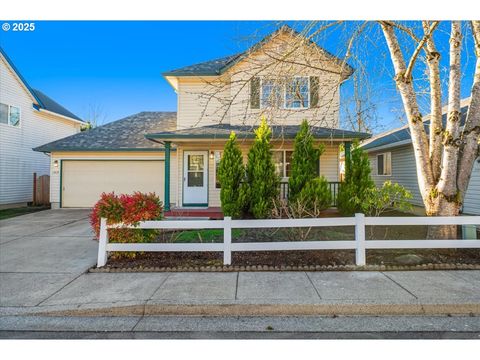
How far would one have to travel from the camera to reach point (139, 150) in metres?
12.6

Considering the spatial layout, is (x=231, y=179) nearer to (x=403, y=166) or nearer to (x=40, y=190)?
(x=403, y=166)

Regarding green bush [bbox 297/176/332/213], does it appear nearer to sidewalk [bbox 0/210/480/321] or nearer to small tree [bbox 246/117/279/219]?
small tree [bbox 246/117/279/219]

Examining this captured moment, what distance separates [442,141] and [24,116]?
1792cm

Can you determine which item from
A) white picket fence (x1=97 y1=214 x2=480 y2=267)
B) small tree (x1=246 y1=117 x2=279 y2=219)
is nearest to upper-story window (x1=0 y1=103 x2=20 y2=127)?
white picket fence (x1=97 y1=214 x2=480 y2=267)

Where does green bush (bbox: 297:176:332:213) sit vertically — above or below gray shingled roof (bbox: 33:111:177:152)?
below

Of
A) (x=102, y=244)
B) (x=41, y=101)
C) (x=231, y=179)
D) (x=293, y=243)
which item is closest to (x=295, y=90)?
(x=231, y=179)

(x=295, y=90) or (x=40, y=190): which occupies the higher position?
(x=295, y=90)

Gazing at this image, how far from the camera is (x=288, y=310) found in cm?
359

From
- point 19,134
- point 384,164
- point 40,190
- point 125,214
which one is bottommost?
point 125,214

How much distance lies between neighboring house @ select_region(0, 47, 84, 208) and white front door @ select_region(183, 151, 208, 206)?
917 centimetres

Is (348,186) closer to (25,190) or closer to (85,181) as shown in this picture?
(85,181)

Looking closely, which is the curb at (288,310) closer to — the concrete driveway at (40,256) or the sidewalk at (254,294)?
the sidewalk at (254,294)

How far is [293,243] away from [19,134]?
51.3ft

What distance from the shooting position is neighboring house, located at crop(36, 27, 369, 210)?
33.3 ft
